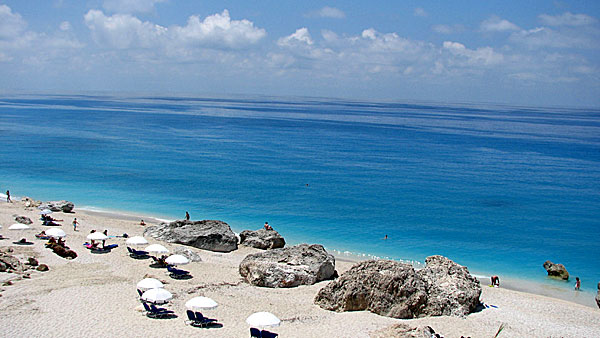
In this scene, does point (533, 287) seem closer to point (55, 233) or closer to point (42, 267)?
point (42, 267)

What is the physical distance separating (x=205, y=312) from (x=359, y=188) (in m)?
38.7

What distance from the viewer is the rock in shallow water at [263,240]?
A: 1364 inches

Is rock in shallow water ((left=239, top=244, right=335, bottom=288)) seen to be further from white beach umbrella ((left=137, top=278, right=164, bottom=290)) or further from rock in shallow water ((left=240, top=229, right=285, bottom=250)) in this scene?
rock in shallow water ((left=240, top=229, right=285, bottom=250))

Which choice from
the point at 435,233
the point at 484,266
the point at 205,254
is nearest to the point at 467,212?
the point at 435,233

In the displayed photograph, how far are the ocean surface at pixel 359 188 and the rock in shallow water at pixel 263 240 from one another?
3.91m

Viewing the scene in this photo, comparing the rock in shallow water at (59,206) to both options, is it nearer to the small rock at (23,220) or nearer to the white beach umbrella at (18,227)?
the small rock at (23,220)

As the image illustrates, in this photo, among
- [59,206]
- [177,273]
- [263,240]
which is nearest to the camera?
[177,273]

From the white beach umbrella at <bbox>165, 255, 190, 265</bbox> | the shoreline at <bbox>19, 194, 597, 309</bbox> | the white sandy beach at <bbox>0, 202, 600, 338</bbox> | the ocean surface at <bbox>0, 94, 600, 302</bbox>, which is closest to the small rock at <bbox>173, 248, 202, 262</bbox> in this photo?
the white sandy beach at <bbox>0, 202, 600, 338</bbox>

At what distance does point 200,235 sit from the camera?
3353 cm


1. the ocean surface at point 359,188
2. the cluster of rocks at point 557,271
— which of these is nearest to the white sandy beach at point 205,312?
the cluster of rocks at point 557,271

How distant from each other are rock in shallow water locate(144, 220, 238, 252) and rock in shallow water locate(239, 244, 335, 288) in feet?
20.8

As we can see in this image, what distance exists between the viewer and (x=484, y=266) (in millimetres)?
34250

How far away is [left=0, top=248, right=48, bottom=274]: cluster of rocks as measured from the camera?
24719 mm

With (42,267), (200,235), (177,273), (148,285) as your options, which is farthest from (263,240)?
(42,267)
